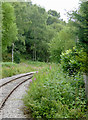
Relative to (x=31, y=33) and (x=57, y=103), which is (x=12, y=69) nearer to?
(x=57, y=103)

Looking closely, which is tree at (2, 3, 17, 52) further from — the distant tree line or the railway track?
the railway track

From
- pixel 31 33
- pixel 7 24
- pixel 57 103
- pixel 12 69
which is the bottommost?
pixel 12 69

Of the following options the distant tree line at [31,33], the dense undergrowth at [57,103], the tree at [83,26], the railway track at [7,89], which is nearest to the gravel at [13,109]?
the railway track at [7,89]

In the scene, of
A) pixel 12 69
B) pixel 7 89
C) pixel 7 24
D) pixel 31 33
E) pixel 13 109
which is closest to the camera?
pixel 13 109

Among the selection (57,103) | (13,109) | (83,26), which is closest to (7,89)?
(13,109)

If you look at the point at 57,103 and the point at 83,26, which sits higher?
the point at 83,26

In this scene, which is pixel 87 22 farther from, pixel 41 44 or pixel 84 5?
pixel 41 44

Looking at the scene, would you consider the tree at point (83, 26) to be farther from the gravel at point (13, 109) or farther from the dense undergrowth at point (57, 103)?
the gravel at point (13, 109)

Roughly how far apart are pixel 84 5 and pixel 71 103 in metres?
3.36

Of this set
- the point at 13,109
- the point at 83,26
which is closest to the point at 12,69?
the point at 13,109

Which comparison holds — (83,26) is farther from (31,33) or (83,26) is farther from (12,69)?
(31,33)

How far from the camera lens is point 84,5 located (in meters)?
5.38

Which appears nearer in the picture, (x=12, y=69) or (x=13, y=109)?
(x=13, y=109)

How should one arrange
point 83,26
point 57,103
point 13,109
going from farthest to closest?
point 13,109, point 57,103, point 83,26
